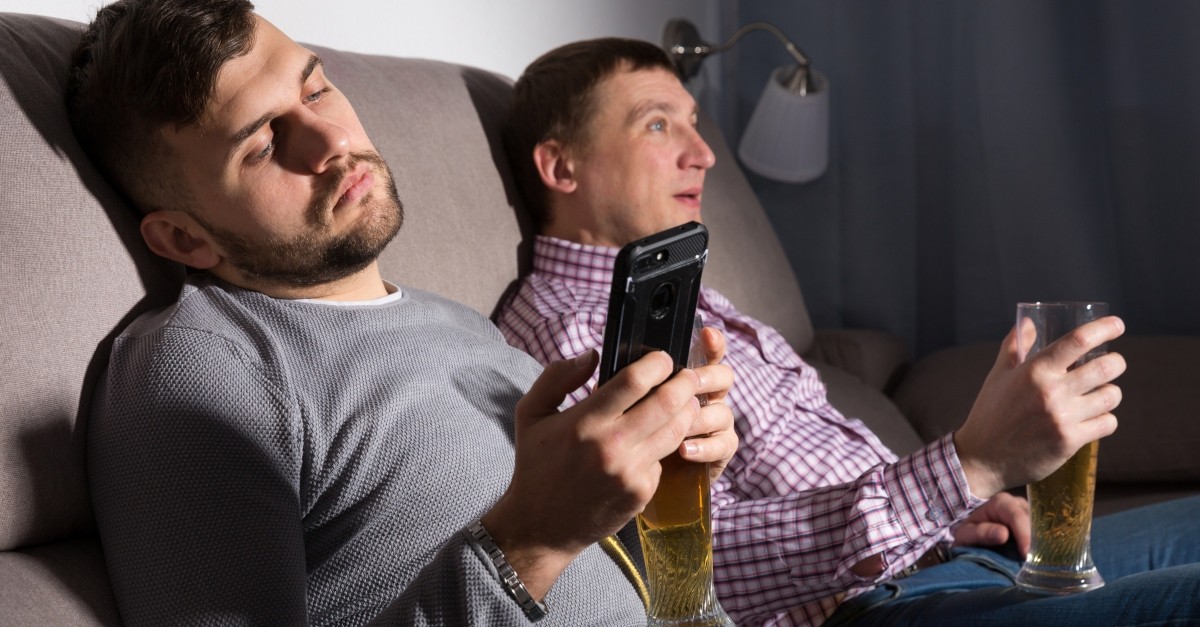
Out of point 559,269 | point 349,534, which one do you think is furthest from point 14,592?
point 559,269

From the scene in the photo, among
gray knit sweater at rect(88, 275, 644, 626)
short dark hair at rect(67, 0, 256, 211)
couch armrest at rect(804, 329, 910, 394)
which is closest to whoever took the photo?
gray knit sweater at rect(88, 275, 644, 626)

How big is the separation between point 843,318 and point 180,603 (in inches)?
84.2

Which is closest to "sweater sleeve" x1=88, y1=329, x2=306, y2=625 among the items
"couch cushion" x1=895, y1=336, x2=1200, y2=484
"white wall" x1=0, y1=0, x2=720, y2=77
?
"white wall" x1=0, y1=0, x2=720, y2=77

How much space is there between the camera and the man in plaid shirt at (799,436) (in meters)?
1.07

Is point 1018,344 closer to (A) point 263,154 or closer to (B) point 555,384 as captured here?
(B) point 555,384

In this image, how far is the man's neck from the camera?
3.39 feet

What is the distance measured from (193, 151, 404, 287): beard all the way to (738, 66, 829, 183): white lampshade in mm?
1582

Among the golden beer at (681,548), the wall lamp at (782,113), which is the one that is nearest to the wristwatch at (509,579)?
the golden beer at (681,548)

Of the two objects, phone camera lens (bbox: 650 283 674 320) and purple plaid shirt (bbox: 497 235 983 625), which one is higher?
phone camera lens (bbox: 650 283 674 320)

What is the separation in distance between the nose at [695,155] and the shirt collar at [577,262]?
17 centimetres

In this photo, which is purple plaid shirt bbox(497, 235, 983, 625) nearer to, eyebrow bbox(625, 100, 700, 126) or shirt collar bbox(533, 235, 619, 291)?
shirt collar bbox(533, 235, 619, 291)

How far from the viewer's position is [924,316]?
8.74ft

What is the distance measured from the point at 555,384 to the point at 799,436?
2.56 feet

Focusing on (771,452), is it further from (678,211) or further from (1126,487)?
(1126,487)
